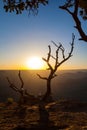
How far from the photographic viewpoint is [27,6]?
539 inches

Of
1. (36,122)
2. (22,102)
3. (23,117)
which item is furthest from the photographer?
(22,102)

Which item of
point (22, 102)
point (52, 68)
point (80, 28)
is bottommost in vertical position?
point (22, 102)

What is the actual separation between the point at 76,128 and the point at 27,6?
530cm

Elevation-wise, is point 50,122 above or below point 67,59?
below

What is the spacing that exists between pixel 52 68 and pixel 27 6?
9.55 metres

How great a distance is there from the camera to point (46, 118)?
565 inches

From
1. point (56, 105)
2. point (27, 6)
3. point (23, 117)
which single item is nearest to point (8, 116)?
point (23, 117)

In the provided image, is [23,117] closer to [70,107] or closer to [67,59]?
[70,107]

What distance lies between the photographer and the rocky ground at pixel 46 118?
12.4 m

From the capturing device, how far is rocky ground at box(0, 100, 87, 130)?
40.7ft

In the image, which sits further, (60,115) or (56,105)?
(56,105)

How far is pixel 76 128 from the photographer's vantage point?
11.6 m

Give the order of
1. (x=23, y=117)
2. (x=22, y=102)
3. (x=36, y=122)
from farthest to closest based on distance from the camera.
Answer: (x=22, y=102), (x=23, y=117), (x=36, y=122)

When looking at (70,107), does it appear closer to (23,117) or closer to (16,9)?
(23,117)
